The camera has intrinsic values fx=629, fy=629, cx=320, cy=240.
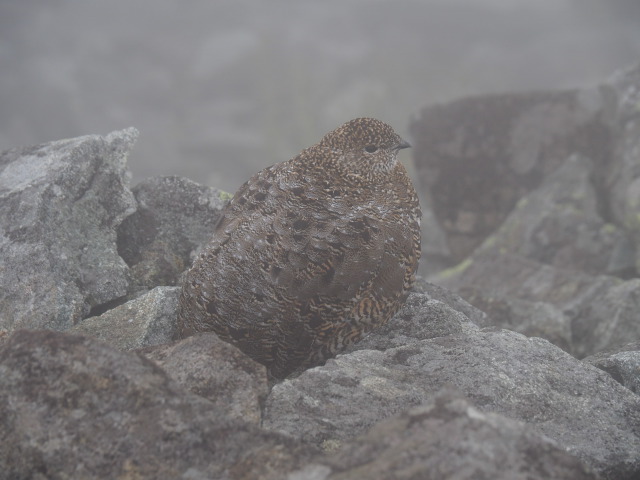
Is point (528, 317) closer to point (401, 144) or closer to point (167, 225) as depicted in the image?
point (401, 144)

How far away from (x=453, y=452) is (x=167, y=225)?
450 cm

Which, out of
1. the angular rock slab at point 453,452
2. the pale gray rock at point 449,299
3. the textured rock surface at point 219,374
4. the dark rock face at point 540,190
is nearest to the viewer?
the angular rock slab at point 453,452

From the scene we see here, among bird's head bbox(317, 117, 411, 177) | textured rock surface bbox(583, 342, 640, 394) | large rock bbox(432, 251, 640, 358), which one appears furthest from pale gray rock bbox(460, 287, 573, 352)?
bird's head bbox(317, 117, 411, 177)

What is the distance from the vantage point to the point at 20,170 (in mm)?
5766

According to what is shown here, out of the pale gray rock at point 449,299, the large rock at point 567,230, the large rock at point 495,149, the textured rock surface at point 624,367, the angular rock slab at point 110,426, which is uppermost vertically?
the large rock at point 495,149

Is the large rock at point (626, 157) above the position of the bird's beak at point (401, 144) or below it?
above

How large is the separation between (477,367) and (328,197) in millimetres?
1573

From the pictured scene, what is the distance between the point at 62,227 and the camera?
5344mm

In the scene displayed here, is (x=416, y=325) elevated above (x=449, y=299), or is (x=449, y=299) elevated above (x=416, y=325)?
(x=449, y=299)

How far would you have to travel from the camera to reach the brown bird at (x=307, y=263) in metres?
4.27

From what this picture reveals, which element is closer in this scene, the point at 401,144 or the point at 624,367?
the point at 624,367

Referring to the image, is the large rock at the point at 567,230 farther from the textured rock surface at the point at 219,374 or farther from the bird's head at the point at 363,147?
the textured rock surface at the point at 219,374

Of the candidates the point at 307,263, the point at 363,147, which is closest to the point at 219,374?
the point at 307,263

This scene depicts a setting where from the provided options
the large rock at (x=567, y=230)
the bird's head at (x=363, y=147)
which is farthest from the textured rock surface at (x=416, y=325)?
the large rock at (x=567, y=230)
